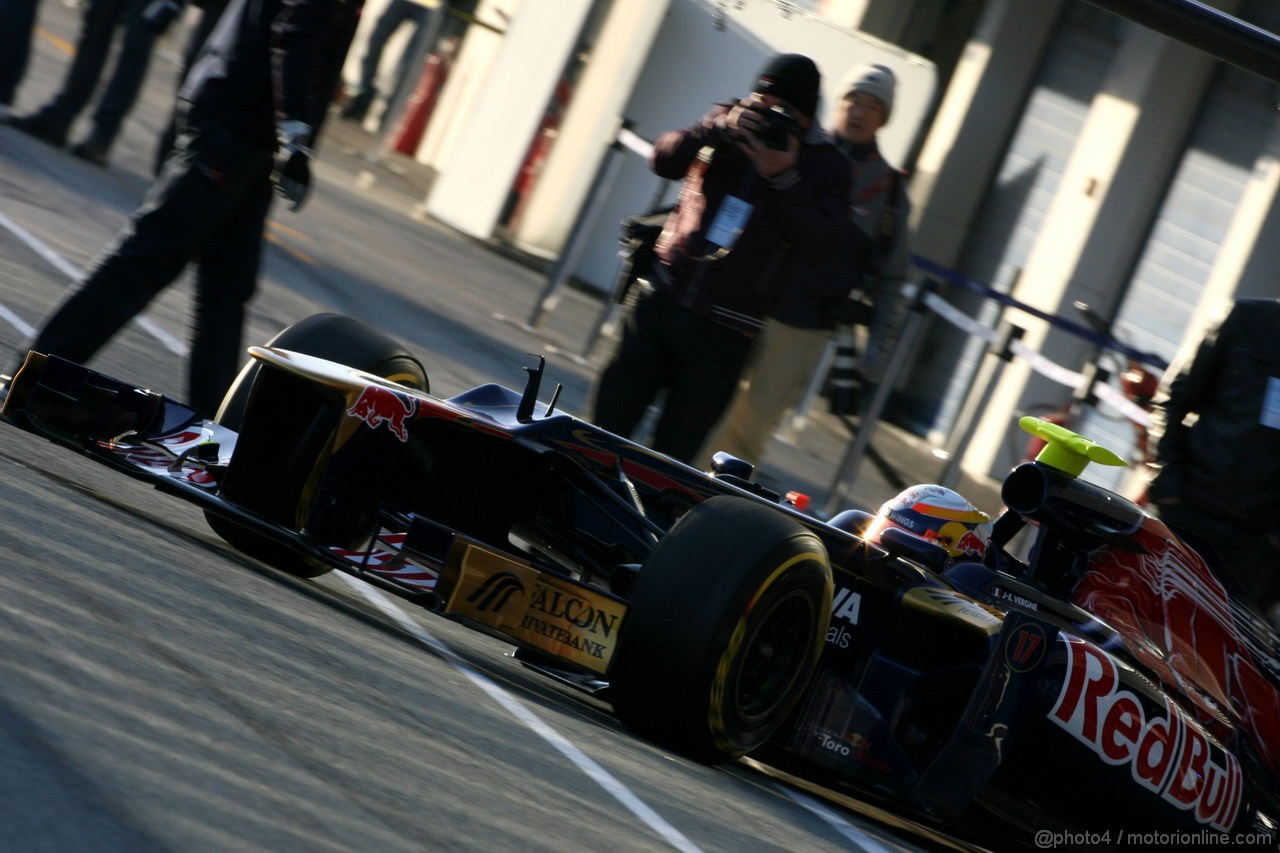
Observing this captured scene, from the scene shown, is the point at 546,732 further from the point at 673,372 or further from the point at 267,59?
the point at 267,59

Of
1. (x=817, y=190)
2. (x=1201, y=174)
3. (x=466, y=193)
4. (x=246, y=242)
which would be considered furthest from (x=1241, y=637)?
(x=466, y=193)

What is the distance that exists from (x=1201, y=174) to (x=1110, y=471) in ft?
8.58

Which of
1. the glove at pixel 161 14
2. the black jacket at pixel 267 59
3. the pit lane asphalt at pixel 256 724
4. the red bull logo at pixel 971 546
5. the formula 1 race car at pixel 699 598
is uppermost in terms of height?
the glove at pixel 161 14

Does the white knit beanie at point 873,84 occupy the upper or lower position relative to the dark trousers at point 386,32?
lower

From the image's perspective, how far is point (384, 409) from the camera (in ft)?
17.2

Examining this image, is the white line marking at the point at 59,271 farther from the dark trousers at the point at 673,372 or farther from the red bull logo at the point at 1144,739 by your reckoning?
the red bull logo at the point at 1144,739

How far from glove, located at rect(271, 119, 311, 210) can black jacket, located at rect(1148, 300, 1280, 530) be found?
124 inches

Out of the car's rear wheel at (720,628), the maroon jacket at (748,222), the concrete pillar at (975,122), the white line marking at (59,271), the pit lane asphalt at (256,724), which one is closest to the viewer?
the pit lane asphalt at (256,724)

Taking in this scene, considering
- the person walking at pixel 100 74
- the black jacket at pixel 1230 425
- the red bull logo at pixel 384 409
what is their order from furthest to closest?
1. the person walking at pixel 100 74
2. the black jacket at pixel 1230 425
3. the red bull logo at pixel 384 409

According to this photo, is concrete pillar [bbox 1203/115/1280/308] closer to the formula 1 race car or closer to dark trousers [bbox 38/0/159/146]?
dark trousers [bbox 38/0/159/146]

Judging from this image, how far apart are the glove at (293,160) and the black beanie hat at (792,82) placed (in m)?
1.51

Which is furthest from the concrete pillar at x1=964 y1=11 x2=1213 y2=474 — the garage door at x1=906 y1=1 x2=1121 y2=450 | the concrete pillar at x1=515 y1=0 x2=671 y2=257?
the concrete pillar at x1=515 y1=0 x2=671 y2=257

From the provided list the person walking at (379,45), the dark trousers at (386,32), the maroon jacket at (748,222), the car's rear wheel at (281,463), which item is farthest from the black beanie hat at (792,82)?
the dark trousers at (386,32)

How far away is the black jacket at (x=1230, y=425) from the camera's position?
6.98 meters
